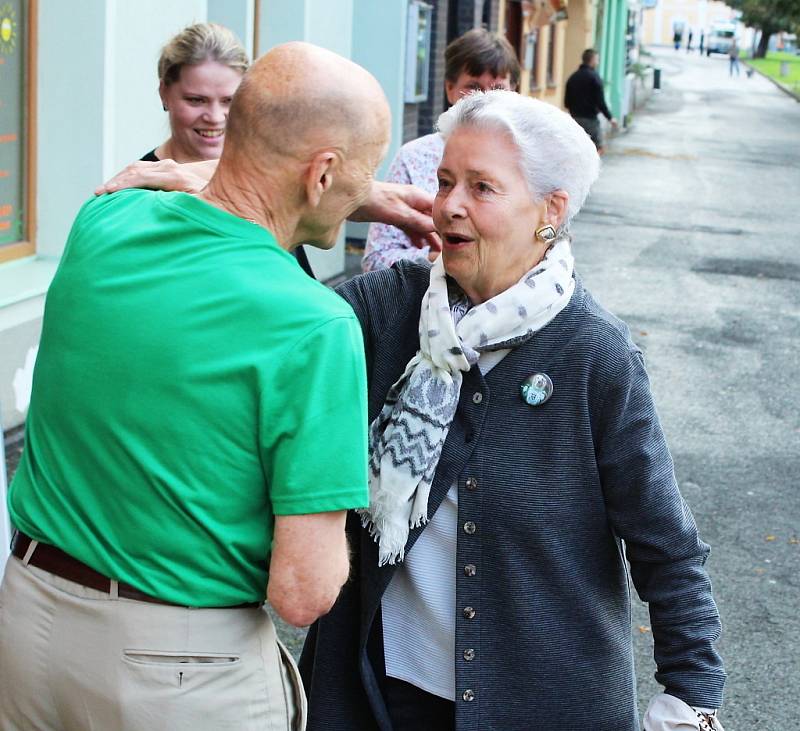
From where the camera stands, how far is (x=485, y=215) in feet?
8.48

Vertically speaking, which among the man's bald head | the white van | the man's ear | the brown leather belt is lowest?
the brown leather belt

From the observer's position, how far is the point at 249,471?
1924 mm

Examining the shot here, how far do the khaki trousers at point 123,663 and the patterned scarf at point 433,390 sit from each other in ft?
1.62

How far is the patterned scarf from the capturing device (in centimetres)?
251

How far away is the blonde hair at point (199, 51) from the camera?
397 centimetres

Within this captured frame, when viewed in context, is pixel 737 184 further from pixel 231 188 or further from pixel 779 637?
pixel 231 188

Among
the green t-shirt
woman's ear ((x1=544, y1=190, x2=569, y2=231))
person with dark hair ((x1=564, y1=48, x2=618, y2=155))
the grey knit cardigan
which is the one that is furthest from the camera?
person with dark hair ((x1=564, y1=48, x2=618, y2=155))

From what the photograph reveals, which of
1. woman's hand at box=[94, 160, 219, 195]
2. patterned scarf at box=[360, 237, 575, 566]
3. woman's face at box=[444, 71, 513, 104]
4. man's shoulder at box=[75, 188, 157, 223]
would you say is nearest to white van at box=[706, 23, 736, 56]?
woman's face at box=[444, 71, 513, 104]

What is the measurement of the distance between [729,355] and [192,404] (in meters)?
8.14

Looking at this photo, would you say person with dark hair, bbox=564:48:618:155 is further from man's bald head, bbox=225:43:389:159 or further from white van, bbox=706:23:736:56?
white van, bbox=706:23:736:56

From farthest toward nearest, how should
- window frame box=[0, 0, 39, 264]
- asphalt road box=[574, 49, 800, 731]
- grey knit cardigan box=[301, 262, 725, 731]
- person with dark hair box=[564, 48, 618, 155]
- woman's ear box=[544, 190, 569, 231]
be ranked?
1. person with dark hair box=[564, 48, 618, 155]
2. window frame box=[0, 0, 39, 264]
3. asphalt road box=[574, 49, 800, 731]
4. woman's ear box=[544, 190, 569, 231]
5. grey knit cardigan box=[301, 262, 725, 731]

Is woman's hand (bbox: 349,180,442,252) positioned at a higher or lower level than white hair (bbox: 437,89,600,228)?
lower

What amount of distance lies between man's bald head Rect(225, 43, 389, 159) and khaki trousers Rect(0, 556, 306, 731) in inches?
27.8

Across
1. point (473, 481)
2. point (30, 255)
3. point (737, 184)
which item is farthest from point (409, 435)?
point (737, 184)
